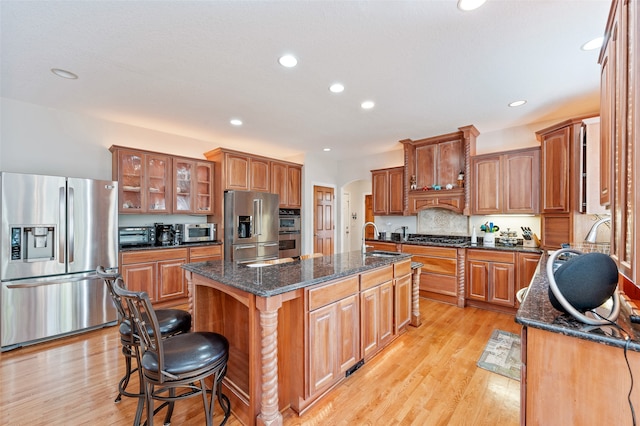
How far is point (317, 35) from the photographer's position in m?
2.06

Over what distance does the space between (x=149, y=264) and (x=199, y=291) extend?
2.05 metres

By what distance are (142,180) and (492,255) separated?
16.9 ft

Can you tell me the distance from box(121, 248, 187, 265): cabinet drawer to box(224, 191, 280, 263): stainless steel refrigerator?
0.71 m

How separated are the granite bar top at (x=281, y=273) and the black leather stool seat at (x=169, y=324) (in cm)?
33

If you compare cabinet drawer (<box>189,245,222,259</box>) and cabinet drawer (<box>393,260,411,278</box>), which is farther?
cabinet drawer (<box>189,245,222,259</box>)

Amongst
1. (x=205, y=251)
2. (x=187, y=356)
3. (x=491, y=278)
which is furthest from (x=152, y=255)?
(x=491, y=278)

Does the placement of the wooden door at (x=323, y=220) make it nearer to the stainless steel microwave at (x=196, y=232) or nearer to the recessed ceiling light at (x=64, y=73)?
the stainless steel microwave at (x=196, y=232)

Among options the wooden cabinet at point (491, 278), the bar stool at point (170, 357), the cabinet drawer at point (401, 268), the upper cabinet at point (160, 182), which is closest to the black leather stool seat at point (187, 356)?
the bar stool at point (170, 357)

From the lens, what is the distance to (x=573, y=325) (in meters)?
1.09

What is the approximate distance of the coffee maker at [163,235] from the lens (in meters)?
4.14

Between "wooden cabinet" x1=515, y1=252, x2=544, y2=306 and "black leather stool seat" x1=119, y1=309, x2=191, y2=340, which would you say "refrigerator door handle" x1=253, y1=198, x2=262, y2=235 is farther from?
"wooden cabinet" x1=515, y1=252, x2=544, y2=306

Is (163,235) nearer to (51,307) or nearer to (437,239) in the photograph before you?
(51,307)

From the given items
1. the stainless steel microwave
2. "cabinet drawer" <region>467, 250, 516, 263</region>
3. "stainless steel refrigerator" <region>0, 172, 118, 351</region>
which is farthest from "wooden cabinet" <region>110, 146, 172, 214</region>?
"cabinet drawer" <region>467, 250, 516, 263</region>

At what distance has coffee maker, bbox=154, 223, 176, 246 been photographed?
4.14 meters
